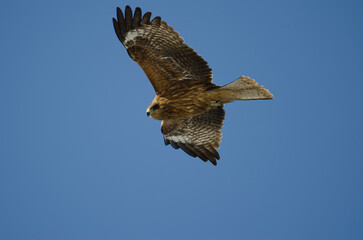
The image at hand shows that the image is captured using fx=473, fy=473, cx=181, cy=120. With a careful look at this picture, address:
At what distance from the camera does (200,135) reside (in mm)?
8398

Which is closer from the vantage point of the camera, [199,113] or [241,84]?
[241,84]

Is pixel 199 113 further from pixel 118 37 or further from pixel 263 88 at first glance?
pixel 118 37

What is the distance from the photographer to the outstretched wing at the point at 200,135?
827 centimetres

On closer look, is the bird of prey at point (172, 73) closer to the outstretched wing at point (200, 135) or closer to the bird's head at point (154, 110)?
the bird's head at point (154, 110)

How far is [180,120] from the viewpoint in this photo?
8422 mm

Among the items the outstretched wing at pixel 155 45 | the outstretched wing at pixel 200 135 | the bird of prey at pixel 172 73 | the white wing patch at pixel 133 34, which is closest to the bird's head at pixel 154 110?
the bird of prey at pixel 172 73

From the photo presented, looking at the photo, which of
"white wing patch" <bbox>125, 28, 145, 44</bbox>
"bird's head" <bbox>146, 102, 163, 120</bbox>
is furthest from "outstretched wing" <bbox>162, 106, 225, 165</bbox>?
"white wing patch" <bbox>125, 28, 145, 44</bbox>

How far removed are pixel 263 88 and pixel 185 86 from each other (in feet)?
4.07

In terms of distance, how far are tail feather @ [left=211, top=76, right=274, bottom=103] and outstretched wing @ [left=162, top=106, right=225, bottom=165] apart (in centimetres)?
89

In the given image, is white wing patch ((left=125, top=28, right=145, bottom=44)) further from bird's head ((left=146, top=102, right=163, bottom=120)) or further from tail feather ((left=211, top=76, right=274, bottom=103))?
tail feather ((left=211, top=76, right=274, bottom=103))

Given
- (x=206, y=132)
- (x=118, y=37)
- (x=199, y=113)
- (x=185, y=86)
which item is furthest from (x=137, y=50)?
(x=206, y=132)

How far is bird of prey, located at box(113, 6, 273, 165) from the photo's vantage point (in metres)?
7.16

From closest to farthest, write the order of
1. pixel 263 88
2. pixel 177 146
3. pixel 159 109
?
pixel 263 88 → pixel 159 109 → pixel 177 146

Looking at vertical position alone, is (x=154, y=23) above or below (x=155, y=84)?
above
